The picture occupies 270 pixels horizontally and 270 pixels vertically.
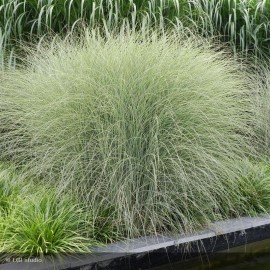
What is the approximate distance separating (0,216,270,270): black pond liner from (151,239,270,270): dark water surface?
0.09 ft

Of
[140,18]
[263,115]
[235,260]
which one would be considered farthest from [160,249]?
[140,18]

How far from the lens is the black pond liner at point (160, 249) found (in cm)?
Answer: 234

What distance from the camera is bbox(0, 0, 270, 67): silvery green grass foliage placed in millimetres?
4289

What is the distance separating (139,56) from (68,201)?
3.45 feet

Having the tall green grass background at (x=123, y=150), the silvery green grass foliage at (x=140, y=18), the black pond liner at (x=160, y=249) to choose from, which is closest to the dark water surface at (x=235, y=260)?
the black pond liner at (x=160, y=249)

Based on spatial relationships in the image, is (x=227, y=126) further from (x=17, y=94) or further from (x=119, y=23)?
(x=119, y=23)

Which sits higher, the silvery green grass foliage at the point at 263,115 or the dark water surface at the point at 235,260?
the silvery green grass foliage at the point at 263,115

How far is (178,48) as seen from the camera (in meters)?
3.40

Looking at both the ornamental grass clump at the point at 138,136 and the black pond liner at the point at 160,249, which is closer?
the black pond liner at the point at 160,249

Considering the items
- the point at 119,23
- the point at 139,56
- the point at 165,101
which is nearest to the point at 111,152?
the point at 165,101

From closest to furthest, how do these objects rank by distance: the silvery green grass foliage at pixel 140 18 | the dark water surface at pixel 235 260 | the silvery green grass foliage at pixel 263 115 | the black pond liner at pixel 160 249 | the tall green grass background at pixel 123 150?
the black pond liner at pixel 160 249, the tall green grass background at pixel 123 150, the dark water surface at pixel 235 260, the silvery green grass foliage at pixel 263 115, the silvery green grass foliage at pixel 140 18

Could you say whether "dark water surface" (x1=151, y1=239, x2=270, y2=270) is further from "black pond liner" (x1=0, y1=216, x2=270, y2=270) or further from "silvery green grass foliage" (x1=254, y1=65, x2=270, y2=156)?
"silvery green grass foliage" (x1=254, y1=65, x2=270, y2=156)

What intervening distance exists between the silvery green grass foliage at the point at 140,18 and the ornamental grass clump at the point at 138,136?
37.1 inches

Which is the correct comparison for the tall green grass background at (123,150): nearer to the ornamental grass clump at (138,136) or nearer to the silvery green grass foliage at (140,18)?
the ornamental grass clump at (138,136)
